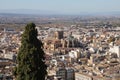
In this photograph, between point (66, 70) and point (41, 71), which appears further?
point (66, 70)

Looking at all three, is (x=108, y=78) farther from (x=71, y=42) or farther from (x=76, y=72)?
(x=71, y=42)

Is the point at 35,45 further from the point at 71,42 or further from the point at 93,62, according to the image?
the point at 71,42

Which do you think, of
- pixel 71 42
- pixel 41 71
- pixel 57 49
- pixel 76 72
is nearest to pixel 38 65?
pixel 41 71

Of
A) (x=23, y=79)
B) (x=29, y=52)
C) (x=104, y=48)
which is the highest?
(x=29, y=52)

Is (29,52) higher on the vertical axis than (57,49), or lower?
higher

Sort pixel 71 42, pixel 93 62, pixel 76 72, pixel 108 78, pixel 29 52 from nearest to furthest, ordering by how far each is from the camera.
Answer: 1. pixel 29 52
2. pixel 108 78
3. pixel 76 72
4. pixel 93 62
5. pixel 71 42

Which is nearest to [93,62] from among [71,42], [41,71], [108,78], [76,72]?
[76,72]

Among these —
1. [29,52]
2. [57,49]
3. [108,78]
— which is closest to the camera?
[29,52]
